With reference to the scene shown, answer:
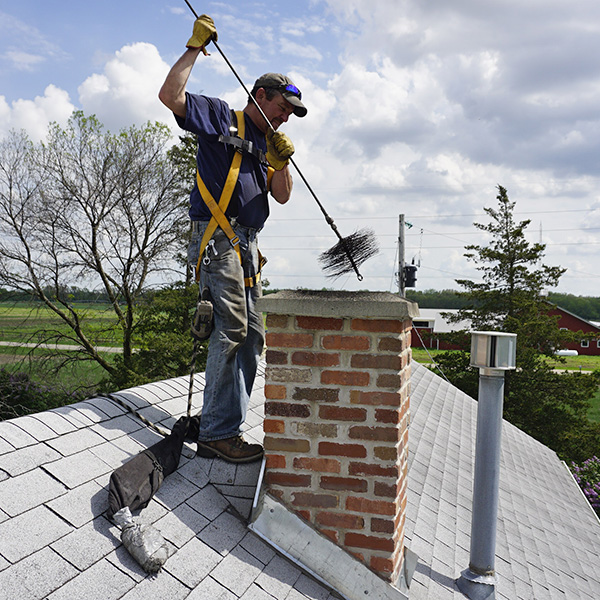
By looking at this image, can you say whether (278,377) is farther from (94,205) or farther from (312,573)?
(94,205)

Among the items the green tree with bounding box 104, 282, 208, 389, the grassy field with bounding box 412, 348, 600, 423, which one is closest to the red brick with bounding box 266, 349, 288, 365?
the green tree with bounding box 104, 282, 208, 389

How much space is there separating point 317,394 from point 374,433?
1.01 ft

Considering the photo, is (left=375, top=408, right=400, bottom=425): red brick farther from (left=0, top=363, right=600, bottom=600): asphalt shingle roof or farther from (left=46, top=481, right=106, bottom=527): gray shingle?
(left=46, top=481, right=106, bottom=527): gray shingle

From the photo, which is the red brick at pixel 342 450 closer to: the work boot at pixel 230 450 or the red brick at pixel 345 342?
the red brick at pixel 345 342

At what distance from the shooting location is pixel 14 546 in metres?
1.82

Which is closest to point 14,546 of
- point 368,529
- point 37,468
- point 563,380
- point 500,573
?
point 37,468

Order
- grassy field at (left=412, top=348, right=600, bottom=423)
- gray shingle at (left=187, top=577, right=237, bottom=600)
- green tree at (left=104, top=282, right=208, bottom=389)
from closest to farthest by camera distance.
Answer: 1. gray shingle at (left=187, top=577, right=237, bottom=600)
2. green tree at (left=104, top=282, right=208, bottom=389)
3. grassy field at (left=412, top=348, right=600, bottom=423)

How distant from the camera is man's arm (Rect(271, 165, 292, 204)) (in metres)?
3.23

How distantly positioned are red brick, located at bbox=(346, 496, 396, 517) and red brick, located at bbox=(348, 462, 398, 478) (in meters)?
0.12

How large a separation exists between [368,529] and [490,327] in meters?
21.8

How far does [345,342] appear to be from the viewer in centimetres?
238

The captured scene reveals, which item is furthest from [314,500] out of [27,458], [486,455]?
[27,458]

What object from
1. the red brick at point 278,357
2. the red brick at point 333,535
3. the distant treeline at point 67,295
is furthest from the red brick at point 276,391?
the distant treeline at point 67,295

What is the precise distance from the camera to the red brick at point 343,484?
239cm
